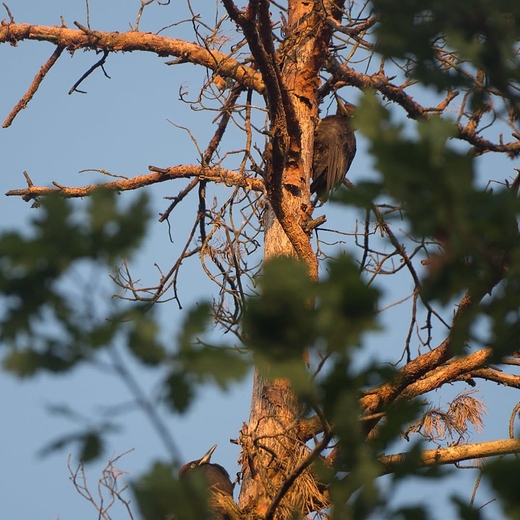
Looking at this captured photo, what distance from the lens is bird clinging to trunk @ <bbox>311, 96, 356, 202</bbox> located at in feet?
17.3

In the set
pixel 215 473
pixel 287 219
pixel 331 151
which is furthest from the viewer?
pixel 331 151

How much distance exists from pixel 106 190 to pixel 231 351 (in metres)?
0.36

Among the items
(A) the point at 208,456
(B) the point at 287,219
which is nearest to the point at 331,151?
(B) the point at 287,219

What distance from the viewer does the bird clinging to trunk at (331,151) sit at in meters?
5.27

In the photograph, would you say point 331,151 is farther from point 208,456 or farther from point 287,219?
point 208,456

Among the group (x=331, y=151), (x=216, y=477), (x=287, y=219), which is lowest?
(x=216, y=477)

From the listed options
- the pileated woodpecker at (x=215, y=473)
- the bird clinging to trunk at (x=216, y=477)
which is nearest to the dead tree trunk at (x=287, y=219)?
the bird clinging to trunk at (x=216, y=477)

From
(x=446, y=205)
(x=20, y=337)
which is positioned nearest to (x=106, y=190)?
(x=20, y=337)

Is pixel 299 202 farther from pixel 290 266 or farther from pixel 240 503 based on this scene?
pixel 290 266

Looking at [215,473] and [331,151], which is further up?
[331,151]

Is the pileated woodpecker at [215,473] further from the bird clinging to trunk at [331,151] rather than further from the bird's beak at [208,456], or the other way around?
the bird clinging to trunk at [331,151]

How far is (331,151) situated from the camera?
5312 millimetres

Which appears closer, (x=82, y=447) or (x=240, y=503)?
(x=82, y=447)

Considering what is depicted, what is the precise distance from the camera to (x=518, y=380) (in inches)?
161
